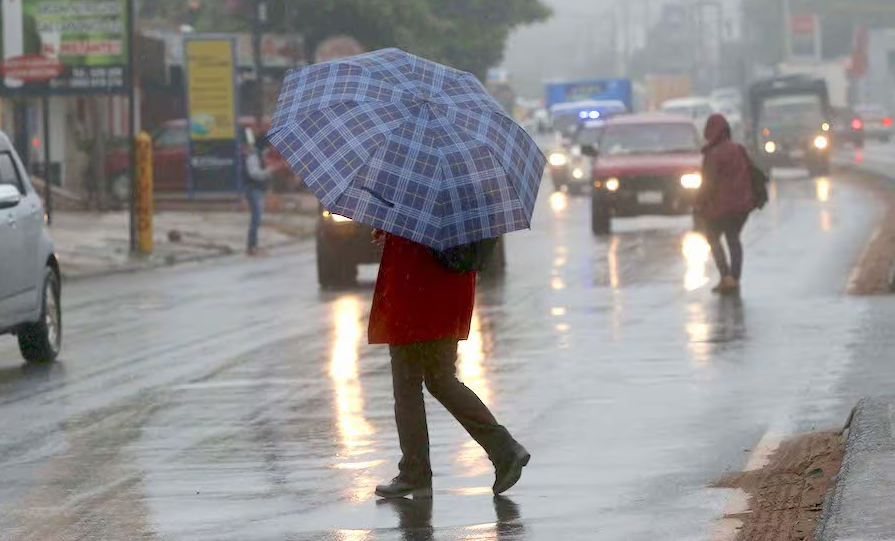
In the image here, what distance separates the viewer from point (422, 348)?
9016mm

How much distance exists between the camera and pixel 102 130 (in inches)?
1759

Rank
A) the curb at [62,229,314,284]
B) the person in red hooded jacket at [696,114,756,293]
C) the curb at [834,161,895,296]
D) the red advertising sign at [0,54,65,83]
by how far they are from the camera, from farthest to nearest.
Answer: the curb at [834,161,895,296], the red advertising sign at [0,54,65,83], the curb at [62,229,314,284], the person in red hooded jacket at [696,114,756,293]

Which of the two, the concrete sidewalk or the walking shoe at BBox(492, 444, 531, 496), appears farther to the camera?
the concrete sidewalk

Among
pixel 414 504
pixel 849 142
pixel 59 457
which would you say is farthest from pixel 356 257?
pixel 849 142

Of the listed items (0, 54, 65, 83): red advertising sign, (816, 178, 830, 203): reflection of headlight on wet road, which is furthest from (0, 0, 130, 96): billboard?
(816, 178, 830, 203): reflection of headlight on wet road

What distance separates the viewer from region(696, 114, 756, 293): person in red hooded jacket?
66.0 ft

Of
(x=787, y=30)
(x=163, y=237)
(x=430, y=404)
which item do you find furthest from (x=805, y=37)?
(x=430, y=404)

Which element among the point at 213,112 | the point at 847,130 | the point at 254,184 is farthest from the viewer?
the point at 847,130

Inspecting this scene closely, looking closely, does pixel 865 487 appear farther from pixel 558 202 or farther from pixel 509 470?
pixel 558 202

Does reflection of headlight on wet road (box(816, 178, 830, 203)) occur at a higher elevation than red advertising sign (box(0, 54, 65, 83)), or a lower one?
lower

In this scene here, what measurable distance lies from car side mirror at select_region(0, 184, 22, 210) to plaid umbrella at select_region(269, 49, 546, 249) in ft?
19.8

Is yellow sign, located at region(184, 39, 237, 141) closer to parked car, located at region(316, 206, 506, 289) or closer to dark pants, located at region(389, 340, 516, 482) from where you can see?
parked car, located at region(316, 206, 506, 289)

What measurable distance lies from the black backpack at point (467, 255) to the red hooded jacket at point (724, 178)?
1150 cm

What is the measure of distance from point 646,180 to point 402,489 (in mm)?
21712
